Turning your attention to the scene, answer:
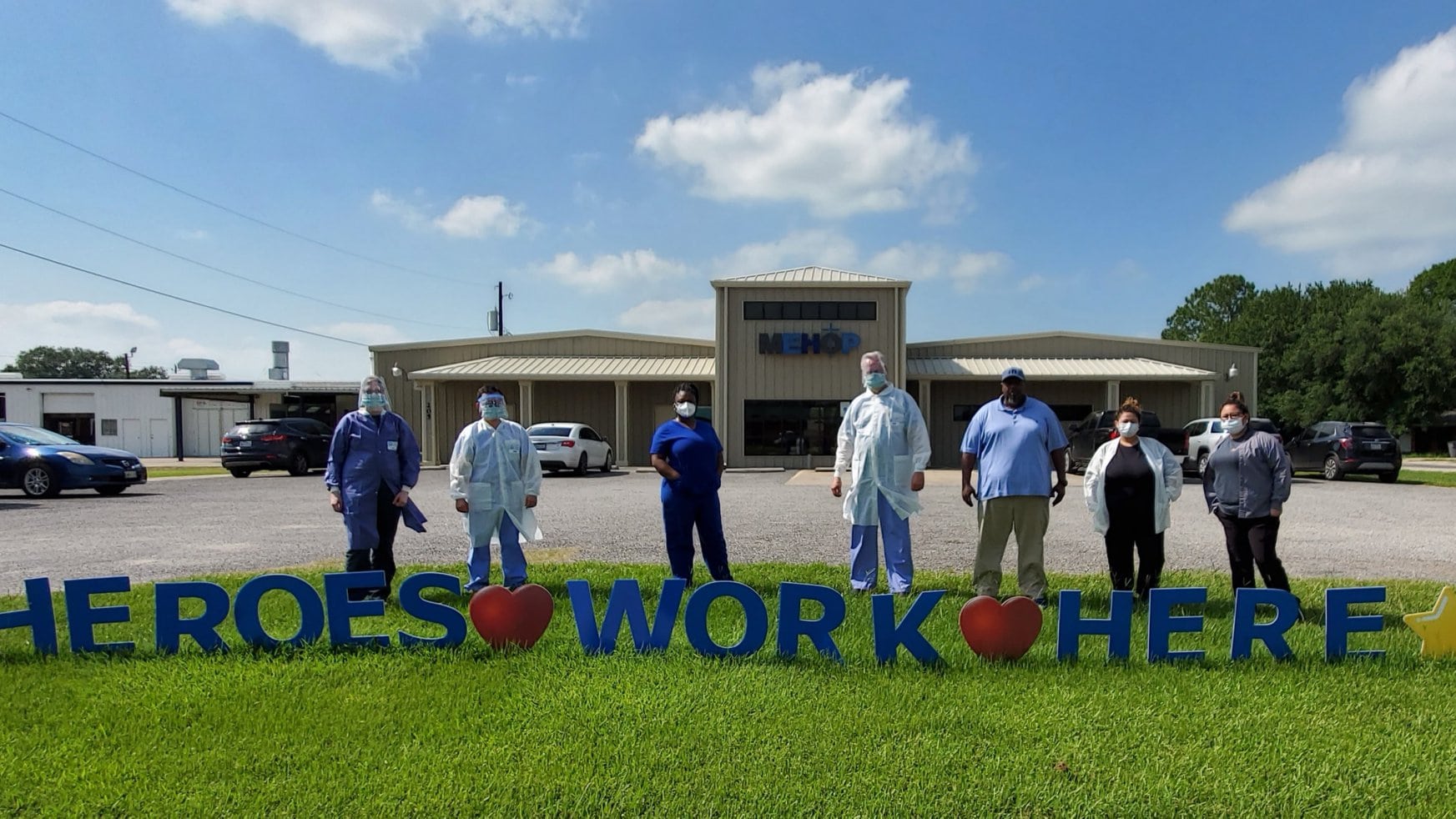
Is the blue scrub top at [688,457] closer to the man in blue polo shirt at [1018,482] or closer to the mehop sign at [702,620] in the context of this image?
the mehop sign at [702,620]

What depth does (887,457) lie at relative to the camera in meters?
5.93

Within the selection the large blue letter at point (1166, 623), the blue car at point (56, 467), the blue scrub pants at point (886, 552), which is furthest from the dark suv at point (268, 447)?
the large blue letter at point (1166, 623)

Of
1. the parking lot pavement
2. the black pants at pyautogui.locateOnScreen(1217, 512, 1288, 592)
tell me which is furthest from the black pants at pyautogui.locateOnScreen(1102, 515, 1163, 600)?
the parking lot pavement

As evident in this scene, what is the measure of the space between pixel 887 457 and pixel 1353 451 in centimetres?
1599

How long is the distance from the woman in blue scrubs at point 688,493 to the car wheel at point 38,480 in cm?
1358

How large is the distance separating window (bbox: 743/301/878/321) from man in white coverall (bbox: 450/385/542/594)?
18569 mm

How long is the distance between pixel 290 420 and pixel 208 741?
62.8 ft

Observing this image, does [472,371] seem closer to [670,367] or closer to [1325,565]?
[670,367]

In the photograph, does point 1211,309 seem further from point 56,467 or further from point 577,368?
point 56,467

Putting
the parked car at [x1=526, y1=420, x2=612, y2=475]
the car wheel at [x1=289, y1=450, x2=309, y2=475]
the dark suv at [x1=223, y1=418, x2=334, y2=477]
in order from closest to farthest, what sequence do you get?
the dark suv at [x1=223, y1=418, x2=334, y2=477]
the parked car at [x1=526, y1=420, x2=612, y2=475]
the car wheel at [x1=289, y1=450, x2=309, y2=475]

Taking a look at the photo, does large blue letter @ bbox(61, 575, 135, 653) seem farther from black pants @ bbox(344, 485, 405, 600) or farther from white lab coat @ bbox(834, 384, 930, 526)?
white lab coat @ bbox(834, 384, 930, 526)

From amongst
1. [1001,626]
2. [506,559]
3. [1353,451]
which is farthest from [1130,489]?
[1353,451]

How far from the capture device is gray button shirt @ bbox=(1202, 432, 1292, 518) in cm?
522

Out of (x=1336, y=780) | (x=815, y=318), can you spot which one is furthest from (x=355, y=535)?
(x=815, y=318)
